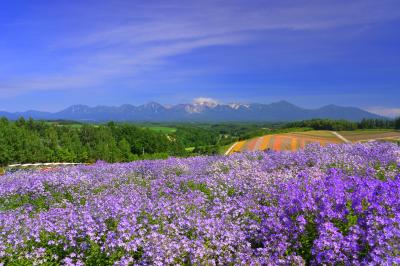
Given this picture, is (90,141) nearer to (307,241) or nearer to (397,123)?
(397,123)

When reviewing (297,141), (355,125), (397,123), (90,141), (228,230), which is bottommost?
(90,141)

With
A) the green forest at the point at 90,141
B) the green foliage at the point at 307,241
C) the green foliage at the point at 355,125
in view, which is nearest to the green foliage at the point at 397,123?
the green forest at the point at 90,141

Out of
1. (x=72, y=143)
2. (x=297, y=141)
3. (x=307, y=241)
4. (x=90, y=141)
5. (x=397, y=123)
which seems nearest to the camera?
(x=307, y=241)

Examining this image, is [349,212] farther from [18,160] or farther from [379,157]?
[18,160]

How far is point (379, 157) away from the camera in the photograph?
12953 mm

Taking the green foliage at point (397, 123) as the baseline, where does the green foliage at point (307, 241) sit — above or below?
below

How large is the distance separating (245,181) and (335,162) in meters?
4.02

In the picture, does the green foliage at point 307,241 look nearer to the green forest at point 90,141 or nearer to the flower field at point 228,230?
the flower field at point 228,230

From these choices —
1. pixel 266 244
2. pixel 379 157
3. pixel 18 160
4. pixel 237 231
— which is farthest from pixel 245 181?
pixel 18 160

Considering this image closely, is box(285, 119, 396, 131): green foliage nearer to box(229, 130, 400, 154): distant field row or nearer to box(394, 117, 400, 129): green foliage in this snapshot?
box(394, 117, 400, 129): green foliage

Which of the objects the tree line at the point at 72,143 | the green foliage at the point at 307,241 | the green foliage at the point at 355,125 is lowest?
the tree line at the point at 72,143

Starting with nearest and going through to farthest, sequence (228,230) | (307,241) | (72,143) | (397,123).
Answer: (307,241)
(228,230)
(397,123)
(72,143)

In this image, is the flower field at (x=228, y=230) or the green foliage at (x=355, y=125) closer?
the flower field at (x=228, y=230)

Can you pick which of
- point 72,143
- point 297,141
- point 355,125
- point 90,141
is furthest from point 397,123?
point 90,141
